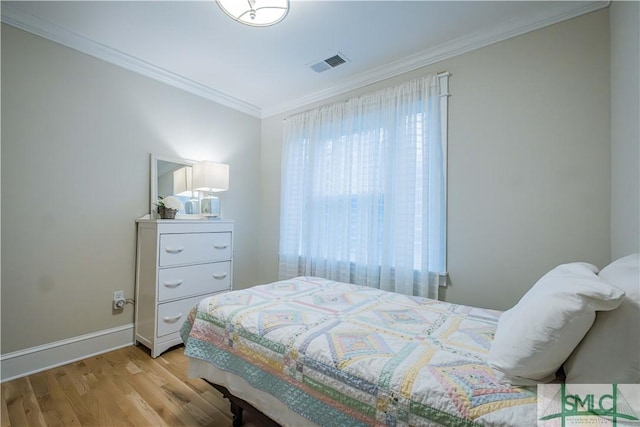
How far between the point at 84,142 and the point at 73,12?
943mm

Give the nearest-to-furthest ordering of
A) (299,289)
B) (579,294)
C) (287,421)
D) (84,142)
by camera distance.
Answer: (579,294), (287,421), (299,289), (84,142)

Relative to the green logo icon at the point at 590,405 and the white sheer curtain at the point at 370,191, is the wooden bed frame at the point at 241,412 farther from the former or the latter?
the white sheer curtain at the point at 370,191

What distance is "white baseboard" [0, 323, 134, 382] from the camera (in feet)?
6.50

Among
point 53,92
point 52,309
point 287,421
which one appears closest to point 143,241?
point 52,309

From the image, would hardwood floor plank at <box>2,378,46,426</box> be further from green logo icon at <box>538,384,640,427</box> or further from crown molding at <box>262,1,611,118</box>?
crown molding at <box>262,1,611,118</box>

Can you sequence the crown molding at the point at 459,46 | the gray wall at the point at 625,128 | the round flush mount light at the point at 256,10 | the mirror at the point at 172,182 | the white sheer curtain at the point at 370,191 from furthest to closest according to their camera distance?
the mirror at the point at 172,182 → the white sheer curtain at the point at 370,191 → the crown molding at the point at 459,46 → the round flush mount light at the point at 256,10 → the gray wall at the point at 625,128

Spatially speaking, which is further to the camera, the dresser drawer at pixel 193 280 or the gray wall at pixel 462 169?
the dresser drawer at pixel 193 280

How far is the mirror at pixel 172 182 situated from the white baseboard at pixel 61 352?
1.11 meters

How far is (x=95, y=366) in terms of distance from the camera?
2164mm

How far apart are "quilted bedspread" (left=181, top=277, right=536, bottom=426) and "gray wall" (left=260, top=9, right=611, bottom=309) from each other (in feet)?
2.41

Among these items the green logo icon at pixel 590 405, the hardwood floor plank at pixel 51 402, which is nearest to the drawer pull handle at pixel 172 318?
the hardwood floor plank at pixel 51 402

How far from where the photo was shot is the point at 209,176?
2873mm

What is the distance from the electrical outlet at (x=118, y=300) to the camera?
2.49m

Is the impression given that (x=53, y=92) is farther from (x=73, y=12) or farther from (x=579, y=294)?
(x=579, y=294)
